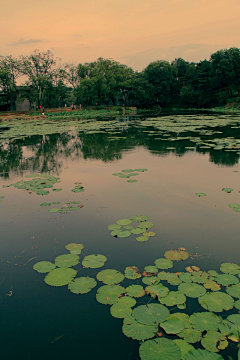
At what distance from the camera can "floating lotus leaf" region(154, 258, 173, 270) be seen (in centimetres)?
322

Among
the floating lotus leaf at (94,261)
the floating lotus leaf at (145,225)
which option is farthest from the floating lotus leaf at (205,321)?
the floating lotus leaf at (145,225)

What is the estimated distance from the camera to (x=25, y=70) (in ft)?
154

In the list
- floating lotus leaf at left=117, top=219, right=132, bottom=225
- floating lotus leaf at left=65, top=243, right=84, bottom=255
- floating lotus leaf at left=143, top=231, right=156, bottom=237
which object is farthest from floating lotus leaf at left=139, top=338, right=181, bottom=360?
floating lotus leaf at left=117, top=219, right=132, bottom=225

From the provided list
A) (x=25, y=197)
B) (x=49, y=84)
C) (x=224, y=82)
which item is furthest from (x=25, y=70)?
(x=25, y=197)

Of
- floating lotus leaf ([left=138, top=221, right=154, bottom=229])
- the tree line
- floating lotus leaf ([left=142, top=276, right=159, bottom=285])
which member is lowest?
floating lotus leaf ([left=142, top=276, right=159, bottom=285])

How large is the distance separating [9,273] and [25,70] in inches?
2007

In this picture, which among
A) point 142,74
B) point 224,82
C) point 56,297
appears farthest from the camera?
point 142,74

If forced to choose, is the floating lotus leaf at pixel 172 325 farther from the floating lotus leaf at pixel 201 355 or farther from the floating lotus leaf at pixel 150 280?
the floating lotus leaf at pixel 150 280

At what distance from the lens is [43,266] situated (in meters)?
3.34

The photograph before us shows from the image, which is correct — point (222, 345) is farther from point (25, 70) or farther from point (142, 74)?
point (142, 74)

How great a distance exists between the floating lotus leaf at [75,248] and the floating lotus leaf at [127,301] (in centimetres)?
107

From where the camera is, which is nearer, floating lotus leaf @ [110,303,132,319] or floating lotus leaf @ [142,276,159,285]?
floating lotus leaf @ [110,303,132,319]

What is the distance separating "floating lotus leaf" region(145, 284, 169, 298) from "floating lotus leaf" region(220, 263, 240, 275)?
82 cm

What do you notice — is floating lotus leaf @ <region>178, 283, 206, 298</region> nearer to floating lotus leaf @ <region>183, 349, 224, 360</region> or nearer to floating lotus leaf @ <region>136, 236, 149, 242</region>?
floating lotus leaf @ <region>183, 349, 224, 360</region>
